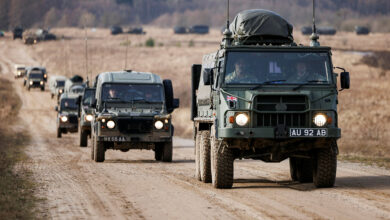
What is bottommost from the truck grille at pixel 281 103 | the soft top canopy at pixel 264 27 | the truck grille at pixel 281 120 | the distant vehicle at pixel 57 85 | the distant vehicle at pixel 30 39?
the truck grille at pixel 281 120

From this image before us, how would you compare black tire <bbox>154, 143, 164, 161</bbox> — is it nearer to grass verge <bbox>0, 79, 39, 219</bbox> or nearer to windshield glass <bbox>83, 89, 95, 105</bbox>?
grass verge <bbox>0, 79, 39, 219</bbox>

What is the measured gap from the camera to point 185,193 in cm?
1294

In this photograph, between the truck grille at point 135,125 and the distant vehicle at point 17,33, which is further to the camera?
the distant vehicle at point 17,33

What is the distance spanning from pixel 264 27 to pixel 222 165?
3077 millimetres

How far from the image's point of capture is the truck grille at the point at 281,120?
12.7m

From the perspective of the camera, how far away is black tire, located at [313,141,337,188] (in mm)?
13156

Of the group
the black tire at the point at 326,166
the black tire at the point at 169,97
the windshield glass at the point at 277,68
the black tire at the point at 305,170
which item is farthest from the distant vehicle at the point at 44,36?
the black tire at the point at 326,166

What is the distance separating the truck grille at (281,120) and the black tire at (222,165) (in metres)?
0.86

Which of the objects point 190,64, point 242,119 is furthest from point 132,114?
point 190,64

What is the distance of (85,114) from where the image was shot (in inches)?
1038

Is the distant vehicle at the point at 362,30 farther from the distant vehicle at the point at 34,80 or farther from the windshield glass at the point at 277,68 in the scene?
the windshield glass at the point at 277,68

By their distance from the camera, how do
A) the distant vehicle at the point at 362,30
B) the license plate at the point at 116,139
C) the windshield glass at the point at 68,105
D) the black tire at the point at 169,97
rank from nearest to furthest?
the license plate at the point at 116,139 < the black tire at the point at 169,97 < the windshield glass at the point at 68,105 < the distant vehicle at the point at 362,30

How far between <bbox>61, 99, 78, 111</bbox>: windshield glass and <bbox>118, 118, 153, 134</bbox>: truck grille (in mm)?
14480

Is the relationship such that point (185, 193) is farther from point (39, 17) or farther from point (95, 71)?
point (39, 17)
